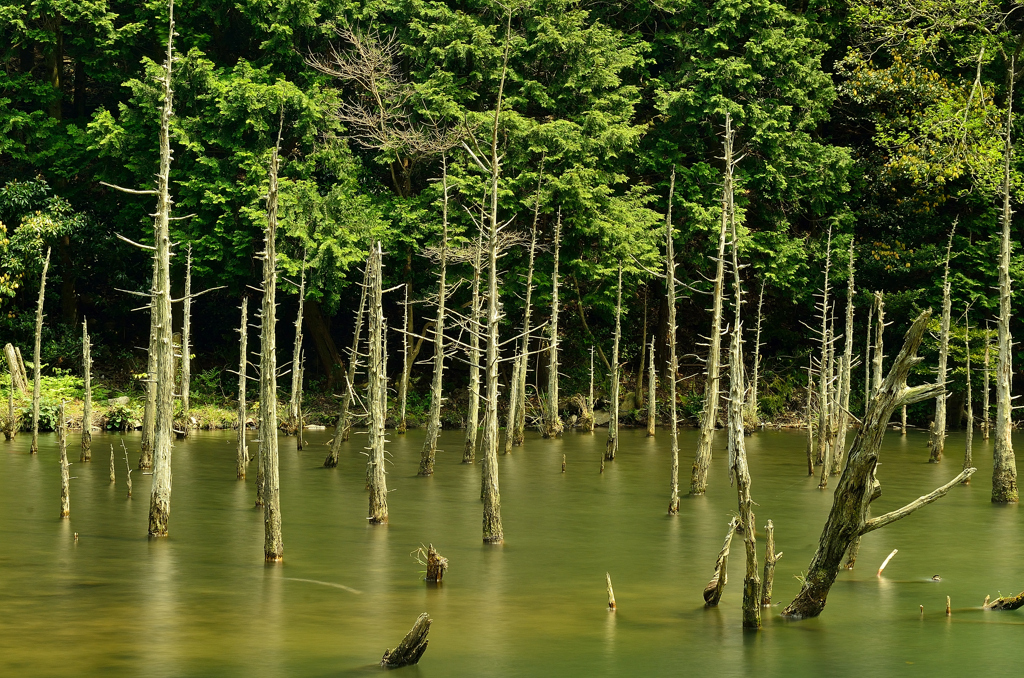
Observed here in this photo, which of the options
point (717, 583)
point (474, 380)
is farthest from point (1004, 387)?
point (474, 380)

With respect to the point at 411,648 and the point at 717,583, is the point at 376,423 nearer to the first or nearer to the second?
the point at 717,583

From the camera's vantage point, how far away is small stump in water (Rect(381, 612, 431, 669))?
16.1m

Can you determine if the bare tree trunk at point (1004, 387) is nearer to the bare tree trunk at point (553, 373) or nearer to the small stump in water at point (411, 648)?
the bare tree trunk at point (553, 373)

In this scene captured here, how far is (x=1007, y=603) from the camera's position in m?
20.4

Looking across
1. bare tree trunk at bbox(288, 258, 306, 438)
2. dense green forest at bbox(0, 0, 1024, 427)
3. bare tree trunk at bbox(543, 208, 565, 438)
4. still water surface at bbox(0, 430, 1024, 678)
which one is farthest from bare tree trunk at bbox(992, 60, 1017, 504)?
bare tree trunk at bbox(288, 258, 306, 438)

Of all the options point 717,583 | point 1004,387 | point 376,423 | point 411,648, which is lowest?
point 411,648

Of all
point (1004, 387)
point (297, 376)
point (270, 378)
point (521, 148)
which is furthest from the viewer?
point (521, 148)

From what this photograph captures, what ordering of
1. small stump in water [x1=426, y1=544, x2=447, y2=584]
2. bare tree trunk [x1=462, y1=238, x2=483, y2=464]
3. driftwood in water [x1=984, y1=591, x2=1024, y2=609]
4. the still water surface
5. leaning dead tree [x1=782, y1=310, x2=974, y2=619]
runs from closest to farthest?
leaning dead tree [x1=782, y1=310, x2=974, y2=619], the still water surface, driftwood in water [x1=984, y1=591, x2=1024, y2=609], small stump in water [x1=426, y1=544, x2=447, y2=584], bare tree trunk [x1=462, y1=238, x2=483, y2=464]

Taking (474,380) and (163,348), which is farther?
(474,380)

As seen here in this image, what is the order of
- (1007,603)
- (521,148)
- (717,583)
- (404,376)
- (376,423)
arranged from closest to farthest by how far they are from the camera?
(717,583)
(1007,603)
(376,423)
(404,376)
(521,148)

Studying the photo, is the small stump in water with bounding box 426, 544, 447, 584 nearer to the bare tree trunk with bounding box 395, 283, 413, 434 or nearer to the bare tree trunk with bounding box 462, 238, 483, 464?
the bare tree trunk with bounding box 462, 238, 483, 464

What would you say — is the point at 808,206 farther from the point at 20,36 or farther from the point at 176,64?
the point at 20,36

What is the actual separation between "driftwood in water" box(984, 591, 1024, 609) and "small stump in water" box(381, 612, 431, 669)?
1018 centimetres

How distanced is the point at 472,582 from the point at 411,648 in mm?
5871
